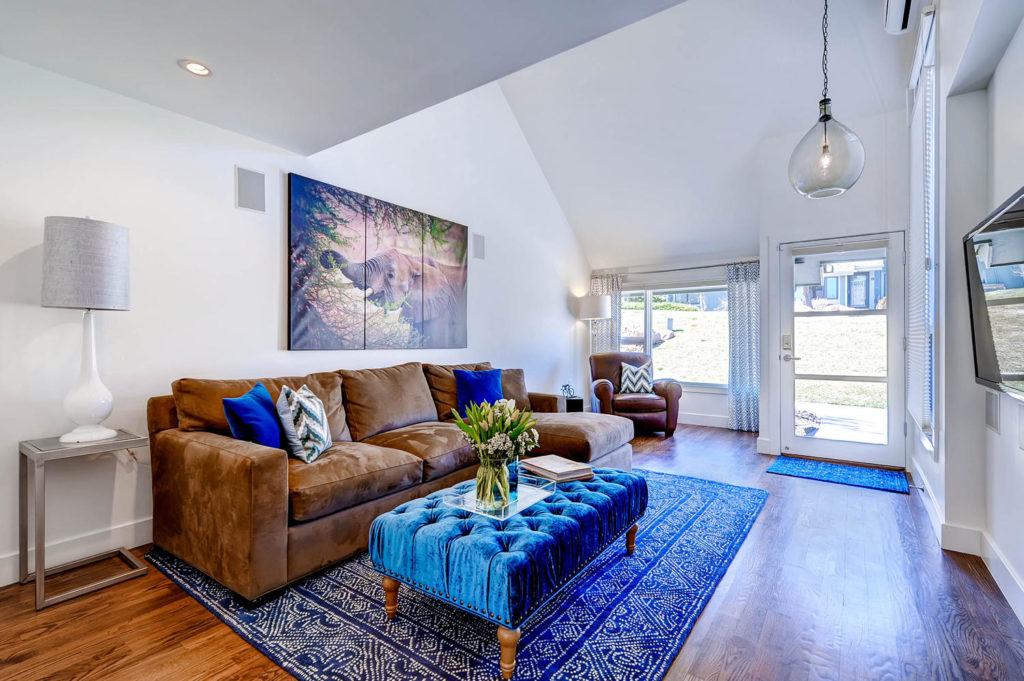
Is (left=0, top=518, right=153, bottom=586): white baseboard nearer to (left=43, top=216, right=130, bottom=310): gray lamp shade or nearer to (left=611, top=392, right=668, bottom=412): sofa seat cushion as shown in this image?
(left=43, top=216, right=130, bottom=310): gray lamp shade

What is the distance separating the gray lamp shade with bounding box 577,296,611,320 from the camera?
6098mm

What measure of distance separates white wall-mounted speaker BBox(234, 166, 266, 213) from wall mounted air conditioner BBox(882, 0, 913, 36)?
3.84 metres

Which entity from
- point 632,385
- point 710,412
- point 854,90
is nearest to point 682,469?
point 632,385

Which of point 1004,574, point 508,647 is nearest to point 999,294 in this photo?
point 1004,574

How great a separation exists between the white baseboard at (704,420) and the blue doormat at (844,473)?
4.83ft

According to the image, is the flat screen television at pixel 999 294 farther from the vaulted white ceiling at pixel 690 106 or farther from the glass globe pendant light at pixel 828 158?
the vaulted white ceiling at pixel 690 106

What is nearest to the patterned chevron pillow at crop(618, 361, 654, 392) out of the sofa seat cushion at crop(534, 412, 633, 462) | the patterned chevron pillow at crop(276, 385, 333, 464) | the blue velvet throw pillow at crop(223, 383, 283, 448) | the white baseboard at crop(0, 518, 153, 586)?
the sofa seat cushion at crop(534, 412, 633, 462)

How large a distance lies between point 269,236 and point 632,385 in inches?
166

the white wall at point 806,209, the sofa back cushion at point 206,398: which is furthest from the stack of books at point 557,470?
the white wall at point 806,209

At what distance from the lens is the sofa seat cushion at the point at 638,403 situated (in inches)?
204

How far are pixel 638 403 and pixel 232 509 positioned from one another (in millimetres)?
4190

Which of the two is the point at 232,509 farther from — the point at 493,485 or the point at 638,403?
the point at 638,403

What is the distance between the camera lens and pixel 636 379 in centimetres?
565

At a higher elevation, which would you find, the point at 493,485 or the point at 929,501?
the point at 493,485
